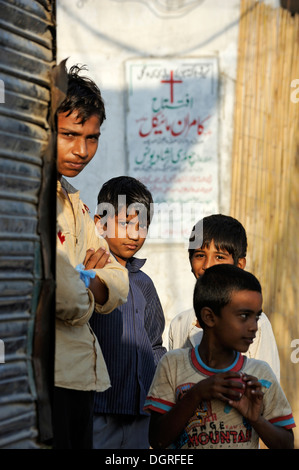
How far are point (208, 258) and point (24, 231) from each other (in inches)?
67.4

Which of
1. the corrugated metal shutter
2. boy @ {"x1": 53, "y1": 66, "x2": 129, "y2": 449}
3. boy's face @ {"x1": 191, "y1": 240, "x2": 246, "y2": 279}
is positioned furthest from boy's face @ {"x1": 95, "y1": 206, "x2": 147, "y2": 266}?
the corrugated metal shutter

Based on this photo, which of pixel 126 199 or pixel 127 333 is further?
pixel 126 199

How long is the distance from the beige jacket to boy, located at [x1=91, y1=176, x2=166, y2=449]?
2.05 ft

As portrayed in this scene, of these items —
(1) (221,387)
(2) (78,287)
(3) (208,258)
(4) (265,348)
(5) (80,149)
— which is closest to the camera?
(2) (78,287)

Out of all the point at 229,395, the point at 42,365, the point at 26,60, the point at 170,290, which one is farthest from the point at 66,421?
the point at 170,290

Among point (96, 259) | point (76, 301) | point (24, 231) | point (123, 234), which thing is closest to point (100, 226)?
point (123, 234)

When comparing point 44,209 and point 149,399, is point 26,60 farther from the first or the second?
point 149,399

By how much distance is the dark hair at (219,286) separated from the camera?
222 centimetres

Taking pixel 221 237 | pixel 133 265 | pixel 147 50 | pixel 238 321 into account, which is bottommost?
pixel 238 321

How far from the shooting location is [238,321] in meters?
2.19

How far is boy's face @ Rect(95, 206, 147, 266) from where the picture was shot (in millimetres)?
2963

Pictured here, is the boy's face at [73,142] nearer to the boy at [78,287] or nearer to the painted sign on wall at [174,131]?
the boy at [78,287]

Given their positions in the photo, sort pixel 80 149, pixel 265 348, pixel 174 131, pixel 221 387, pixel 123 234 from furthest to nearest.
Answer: pixel 174 131, pixel 123 234, pixel 265 348, pixel 80 149, pixel 221 387

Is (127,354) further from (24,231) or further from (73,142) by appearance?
(24,231)
